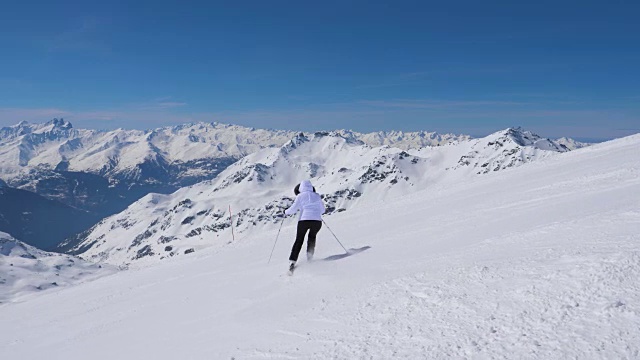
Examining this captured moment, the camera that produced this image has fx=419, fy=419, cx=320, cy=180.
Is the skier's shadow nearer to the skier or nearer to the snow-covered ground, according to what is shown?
the snow-covered ground

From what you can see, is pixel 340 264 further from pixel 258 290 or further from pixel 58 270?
pixel 58 270

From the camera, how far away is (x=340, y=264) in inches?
441

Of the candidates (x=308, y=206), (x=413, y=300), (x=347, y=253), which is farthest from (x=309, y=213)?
(x=413, y=300)

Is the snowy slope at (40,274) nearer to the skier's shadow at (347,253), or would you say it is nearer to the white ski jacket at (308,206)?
the white ski jacket at (308,206)

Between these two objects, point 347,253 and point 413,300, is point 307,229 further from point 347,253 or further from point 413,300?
point 413,300

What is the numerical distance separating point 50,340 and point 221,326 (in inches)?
216

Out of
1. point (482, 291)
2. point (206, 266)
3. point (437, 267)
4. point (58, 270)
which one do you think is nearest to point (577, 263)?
point (482, 291)

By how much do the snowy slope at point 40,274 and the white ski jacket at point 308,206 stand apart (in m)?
160

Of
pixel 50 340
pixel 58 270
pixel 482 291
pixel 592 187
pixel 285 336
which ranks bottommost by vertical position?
pixel 58 270

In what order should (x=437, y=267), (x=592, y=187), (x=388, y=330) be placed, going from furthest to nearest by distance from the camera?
(x=592, y=187) → (x=437, y=267) → (x=388, y=330)

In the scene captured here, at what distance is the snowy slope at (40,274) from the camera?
149 metres

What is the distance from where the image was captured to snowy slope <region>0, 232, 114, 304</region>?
14938 centimetres

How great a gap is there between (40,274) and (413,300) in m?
196

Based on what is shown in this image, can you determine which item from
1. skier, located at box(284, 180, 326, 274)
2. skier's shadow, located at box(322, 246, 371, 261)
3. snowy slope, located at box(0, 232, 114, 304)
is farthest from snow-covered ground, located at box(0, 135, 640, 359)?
snowy slope, located at box(0, 232, 114, 304)
